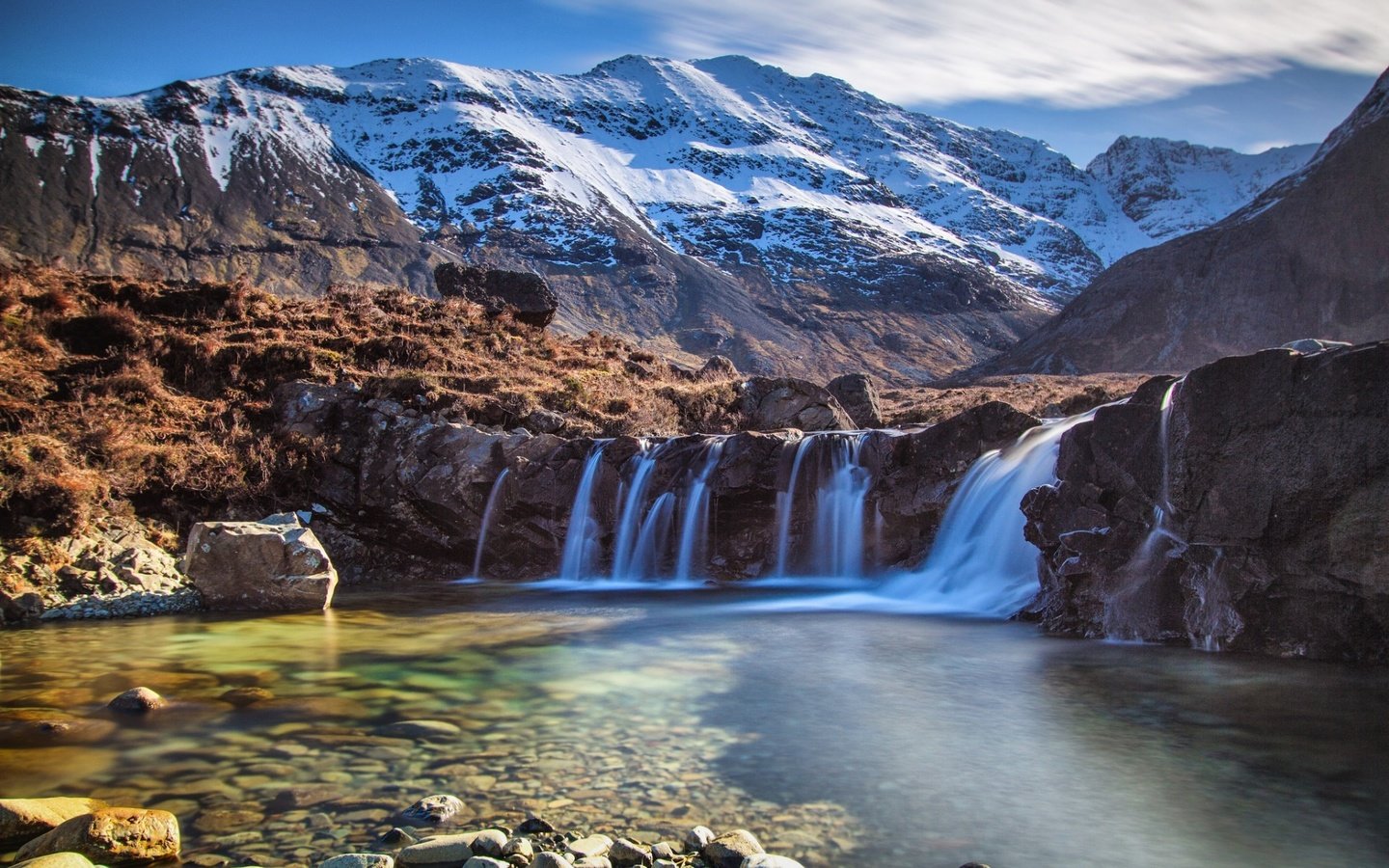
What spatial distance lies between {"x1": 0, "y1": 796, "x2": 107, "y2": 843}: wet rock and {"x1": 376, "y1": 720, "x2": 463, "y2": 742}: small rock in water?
235 centimetres

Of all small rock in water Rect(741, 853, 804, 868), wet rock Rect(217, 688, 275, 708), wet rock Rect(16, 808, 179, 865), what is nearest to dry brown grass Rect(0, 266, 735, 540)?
wet rock Rect(217, 688, 275, 708)

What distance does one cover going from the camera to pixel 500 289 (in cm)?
3453

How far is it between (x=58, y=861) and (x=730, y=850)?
3417mm

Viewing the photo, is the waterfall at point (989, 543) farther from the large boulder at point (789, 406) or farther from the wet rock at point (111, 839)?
the wet rock at point (111, 839)

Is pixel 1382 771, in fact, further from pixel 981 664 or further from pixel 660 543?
pixel 660 543

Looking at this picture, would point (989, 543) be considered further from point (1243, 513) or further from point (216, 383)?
point (216, 383)

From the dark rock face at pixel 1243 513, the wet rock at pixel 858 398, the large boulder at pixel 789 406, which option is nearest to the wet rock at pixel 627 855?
the dark rock face at pixel 1243 513

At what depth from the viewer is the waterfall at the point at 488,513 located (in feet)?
61.4

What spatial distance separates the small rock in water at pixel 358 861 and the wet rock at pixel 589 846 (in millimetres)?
958

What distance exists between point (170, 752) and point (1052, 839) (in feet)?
20.8

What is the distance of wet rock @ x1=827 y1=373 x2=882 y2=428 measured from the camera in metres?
28.7

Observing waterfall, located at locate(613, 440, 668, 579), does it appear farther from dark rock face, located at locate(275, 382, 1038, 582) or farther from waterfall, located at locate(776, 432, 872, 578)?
waterfall, located at locate(776, 432, 872, 578)

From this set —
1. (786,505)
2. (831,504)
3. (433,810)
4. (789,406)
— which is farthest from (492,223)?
(433,810)

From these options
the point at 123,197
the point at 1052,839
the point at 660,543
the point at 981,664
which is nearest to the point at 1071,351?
the point at 660,543
